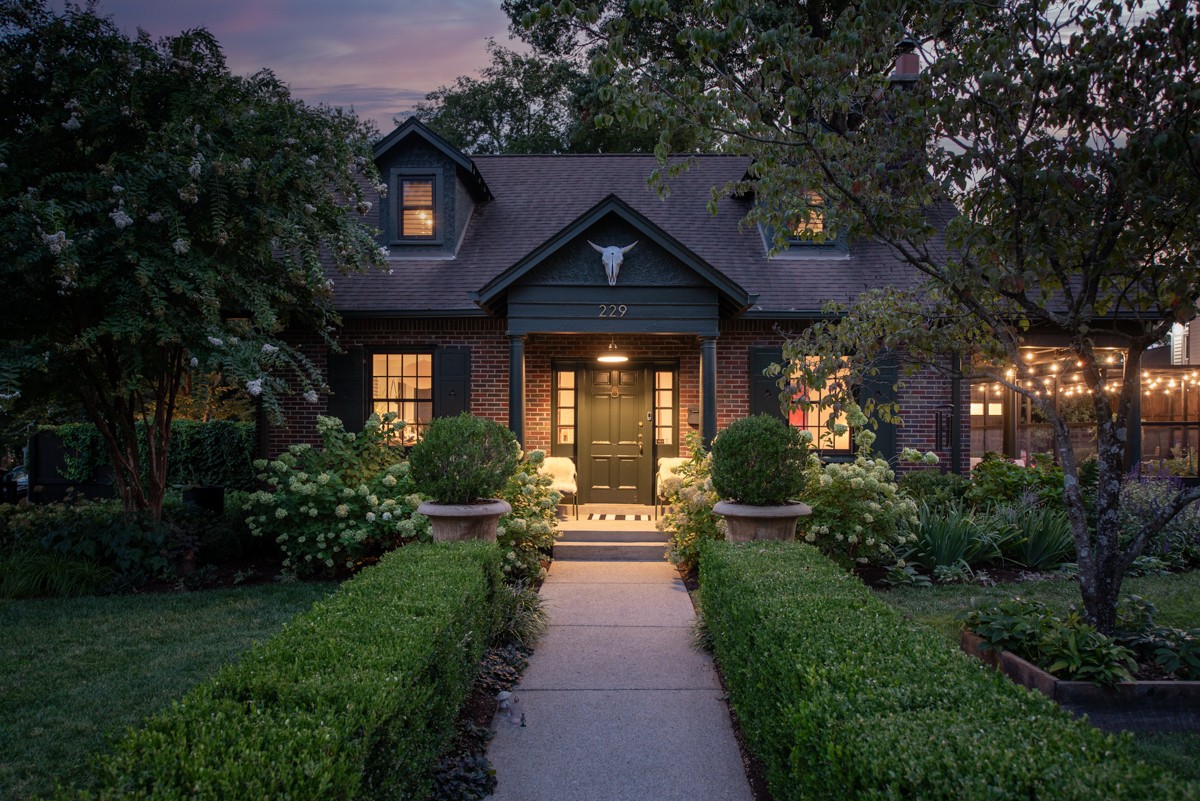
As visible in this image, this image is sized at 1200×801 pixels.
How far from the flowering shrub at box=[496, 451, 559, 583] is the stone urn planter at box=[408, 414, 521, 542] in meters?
0.56

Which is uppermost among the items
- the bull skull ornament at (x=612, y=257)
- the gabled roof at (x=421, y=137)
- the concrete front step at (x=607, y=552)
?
the gabled roof at (x=421, y=137)

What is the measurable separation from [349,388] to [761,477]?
697 centimetres

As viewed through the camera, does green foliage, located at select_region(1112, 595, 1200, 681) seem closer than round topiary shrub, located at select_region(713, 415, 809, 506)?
Yes

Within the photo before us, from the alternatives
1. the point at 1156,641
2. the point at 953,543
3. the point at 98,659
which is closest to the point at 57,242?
the point at 98,659

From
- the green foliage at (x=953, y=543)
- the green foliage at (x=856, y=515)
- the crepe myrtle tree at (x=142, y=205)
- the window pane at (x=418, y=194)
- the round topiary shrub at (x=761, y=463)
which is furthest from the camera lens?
the window pane at (x=418, y=194)

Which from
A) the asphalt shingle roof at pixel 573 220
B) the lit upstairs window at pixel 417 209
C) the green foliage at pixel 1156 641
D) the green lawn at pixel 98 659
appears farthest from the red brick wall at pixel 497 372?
the green foliage at pixel 1156 641

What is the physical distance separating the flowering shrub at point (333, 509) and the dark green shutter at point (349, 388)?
303 cm

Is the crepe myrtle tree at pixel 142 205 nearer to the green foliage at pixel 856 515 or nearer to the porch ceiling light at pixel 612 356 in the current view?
the porch ceiling light at pixel 612 356

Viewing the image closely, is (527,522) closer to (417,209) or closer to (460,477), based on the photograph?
(460,477)

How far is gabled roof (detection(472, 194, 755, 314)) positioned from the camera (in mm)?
10375

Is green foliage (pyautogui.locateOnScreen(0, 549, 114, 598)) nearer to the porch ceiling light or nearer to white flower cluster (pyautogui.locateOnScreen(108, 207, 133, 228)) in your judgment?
white flower cluster (pyautogui.locateOnScreen(108, 207, 133, 228))

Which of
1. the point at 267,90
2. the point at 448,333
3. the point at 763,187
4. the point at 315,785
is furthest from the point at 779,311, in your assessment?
the point at 315,785

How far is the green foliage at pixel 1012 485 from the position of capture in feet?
32.9

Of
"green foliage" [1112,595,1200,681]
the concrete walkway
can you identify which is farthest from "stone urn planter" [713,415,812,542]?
"green foliage" [1112,595,1200,681]
